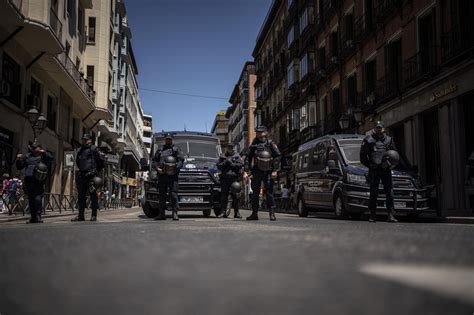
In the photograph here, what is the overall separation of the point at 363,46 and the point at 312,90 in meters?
9.52

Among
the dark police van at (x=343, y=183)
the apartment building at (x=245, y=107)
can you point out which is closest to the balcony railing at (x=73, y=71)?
the dark police van at (x=343, y=183)

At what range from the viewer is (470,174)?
13.7 m

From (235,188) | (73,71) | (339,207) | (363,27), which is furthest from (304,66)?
(235,188)

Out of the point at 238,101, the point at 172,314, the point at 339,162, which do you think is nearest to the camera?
the point at 172,314

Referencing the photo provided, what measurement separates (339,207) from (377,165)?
3.07m

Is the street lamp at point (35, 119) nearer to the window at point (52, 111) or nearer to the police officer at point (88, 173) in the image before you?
the police officer at point (88, 173)

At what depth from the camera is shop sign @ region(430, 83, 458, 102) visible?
56.2 ft

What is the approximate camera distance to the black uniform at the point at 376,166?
393 inches

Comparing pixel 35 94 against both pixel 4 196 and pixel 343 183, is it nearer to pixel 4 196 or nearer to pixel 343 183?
pixel 4 196

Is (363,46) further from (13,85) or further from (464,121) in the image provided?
(13,85)

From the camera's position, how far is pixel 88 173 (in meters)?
10.8

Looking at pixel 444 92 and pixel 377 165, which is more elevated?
pixel 444 92

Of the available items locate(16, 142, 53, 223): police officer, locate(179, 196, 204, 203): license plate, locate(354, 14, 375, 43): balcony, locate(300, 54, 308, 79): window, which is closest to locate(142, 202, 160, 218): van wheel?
locate(179, 196, 204, 203): license plate

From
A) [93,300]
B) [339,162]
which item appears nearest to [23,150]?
[339,162]
